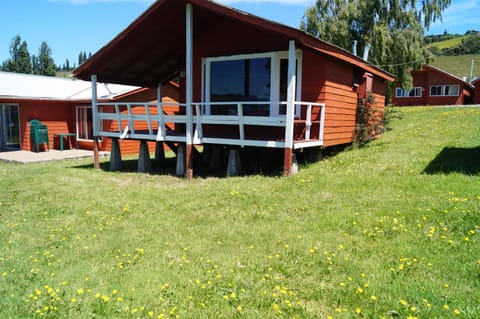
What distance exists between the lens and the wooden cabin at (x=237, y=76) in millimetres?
8383

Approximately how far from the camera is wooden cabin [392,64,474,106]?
107 feet

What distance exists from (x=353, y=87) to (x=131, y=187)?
23.1 ft

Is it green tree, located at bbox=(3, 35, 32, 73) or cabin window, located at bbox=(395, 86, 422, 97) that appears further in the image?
green tree, located at bbox=(3, 35, 32, 73)

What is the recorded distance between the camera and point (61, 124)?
1797cm

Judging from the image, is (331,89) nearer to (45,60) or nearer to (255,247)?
(255,247)

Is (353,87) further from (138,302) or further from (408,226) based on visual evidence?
(138,302)

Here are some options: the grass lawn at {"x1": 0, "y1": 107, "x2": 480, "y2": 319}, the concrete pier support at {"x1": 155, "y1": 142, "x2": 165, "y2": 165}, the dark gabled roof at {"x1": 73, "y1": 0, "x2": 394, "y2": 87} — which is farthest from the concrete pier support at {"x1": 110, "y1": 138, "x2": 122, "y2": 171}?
the grass lawn at {"x1": 0, "y1": 107, "x2": 480, "y2": 319}

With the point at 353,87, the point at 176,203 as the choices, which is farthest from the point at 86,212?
the point at 353,87

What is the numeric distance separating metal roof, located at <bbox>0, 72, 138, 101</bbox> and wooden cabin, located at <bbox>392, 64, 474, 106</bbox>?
25672 millimetres

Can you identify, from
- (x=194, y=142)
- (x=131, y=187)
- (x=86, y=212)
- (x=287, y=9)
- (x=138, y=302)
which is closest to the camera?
(x=138, y=302)

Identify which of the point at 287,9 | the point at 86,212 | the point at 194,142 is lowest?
the point at 86,212

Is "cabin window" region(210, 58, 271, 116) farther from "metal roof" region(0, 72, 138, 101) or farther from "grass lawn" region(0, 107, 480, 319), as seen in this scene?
"metal roof" region(0, 72, 138, 101)

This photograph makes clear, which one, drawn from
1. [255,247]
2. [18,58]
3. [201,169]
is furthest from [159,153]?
[18,58]

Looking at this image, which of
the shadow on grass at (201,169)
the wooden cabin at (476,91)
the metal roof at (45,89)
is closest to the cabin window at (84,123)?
the metal roof at (45,89)
